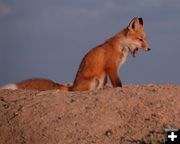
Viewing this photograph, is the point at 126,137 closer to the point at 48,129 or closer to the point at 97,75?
the point at 48,129

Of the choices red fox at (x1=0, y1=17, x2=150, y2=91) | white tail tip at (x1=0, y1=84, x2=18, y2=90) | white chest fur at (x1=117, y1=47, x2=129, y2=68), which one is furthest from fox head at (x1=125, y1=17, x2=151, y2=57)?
white tail tip at (x1=0, y1=84, x2=18, y2=90)

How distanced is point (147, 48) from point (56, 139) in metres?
6.71

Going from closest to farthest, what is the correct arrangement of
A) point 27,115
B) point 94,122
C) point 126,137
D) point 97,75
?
point 126,137 < point 94,122 < point 27,115 < point 97,75

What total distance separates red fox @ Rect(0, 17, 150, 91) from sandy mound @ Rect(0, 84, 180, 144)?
2.66 metres

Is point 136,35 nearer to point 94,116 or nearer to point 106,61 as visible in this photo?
point 106,61

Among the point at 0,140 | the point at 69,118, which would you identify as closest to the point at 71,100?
the point at 69,118

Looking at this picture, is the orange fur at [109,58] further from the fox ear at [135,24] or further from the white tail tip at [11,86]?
the white tail tip at [11,86]

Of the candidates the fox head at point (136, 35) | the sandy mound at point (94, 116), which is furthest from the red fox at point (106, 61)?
the sandy mound at point (94, 116)

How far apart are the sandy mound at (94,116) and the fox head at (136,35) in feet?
12.2

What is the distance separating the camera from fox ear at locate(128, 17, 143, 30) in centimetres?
1822

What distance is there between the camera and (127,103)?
1319 centimetres

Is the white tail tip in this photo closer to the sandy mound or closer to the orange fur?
the orange fur

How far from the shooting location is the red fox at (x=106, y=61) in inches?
677

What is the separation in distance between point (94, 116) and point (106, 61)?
178 inches
